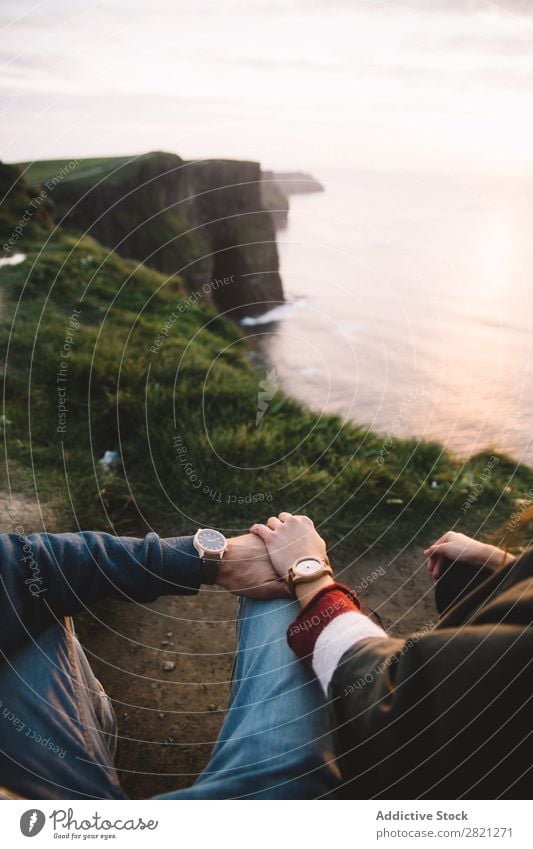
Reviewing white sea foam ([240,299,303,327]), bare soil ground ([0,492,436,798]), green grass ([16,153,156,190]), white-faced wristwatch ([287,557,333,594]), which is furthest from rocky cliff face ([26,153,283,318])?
white-faced wristwatch ([287,557,333,594])

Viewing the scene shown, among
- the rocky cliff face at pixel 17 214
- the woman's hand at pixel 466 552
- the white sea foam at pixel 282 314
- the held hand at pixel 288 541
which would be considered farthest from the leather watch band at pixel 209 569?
the rocky cliff face at pixel 17 214

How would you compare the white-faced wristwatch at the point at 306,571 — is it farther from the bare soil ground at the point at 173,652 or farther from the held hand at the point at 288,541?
the bare soil ground at the point at 173,652

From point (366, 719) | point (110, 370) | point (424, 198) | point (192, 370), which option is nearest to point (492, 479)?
point (424, 198)

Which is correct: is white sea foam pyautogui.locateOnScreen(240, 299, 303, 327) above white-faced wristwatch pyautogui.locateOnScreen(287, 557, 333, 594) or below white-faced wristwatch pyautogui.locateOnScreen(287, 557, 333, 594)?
above

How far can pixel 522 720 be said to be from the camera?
105 centimetres

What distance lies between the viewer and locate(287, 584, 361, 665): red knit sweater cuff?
1.35 metres

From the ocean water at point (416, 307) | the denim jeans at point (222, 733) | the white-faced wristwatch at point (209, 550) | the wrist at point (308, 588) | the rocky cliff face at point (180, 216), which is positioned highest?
the rocky cliff face at point (180, 216)

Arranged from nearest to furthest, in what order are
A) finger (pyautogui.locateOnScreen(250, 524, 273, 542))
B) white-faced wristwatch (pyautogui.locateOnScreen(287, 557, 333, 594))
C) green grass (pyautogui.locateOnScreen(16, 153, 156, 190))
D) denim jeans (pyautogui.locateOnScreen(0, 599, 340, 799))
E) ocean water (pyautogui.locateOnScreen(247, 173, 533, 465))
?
denim jeans (pyautogui.locateOnScreen(0, 599, 340, 799)) < white-faced wristwatch (pyautogui.locateOnScreen(287, 557, 333, 594)) < finger (pyautogui.locateOnScreen(250, 524, 273, 542)) < ocean water (pyautogui.locateOnScreen(247, 173, 533, 465)) < green grass (pyautogui.locateOnScreen(16, 153, 156, 190))

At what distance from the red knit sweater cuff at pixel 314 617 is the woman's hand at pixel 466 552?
32cm

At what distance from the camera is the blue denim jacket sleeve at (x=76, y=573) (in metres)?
1.42

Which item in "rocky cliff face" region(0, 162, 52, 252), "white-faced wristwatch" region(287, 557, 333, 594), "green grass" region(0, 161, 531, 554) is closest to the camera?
"white-faced wristwatch" region(287, 557, 333, 594)

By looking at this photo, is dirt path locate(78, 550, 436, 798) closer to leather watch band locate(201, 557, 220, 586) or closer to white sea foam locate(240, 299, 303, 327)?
leather watch band locate(201, 557, 220, 586)

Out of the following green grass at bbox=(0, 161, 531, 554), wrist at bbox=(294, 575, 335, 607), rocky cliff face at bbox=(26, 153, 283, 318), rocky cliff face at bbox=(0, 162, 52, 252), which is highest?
rocky cliff face at bbox=(26, 153, 283, 318)

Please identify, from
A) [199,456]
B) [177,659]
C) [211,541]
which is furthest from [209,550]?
[199,456]
